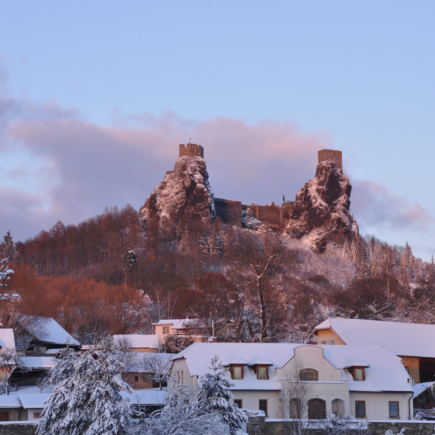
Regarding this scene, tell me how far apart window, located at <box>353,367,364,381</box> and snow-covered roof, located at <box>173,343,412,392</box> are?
0.82ft

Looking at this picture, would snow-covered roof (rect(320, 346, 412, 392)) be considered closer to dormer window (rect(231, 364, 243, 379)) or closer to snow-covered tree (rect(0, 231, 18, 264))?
dormer window (rect(231, 364, 243, 379))

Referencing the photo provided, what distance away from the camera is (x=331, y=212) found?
133 meters

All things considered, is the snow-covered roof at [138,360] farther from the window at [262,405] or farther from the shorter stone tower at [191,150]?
the shorter stone tower at [191,150]

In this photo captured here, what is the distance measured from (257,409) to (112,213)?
326ft

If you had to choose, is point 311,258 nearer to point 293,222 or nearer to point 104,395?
point 293,222

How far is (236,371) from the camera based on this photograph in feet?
114

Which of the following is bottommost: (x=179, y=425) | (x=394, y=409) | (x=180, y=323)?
(x=394, y=409)

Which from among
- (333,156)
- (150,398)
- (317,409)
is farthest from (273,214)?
(317,409)

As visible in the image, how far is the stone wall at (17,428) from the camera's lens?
29109mm

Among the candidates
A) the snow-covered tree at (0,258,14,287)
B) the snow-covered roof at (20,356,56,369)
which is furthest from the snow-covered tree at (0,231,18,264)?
the snow-covered roof at (20,356,56,369)

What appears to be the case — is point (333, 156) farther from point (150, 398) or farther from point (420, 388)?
point (150, 398)

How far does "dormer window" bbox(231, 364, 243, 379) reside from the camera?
3444cm

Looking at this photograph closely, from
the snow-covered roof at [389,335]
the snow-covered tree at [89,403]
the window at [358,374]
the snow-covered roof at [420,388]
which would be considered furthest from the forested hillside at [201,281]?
the snow-covered tree at [89,403]

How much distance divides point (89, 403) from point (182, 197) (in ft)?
339
